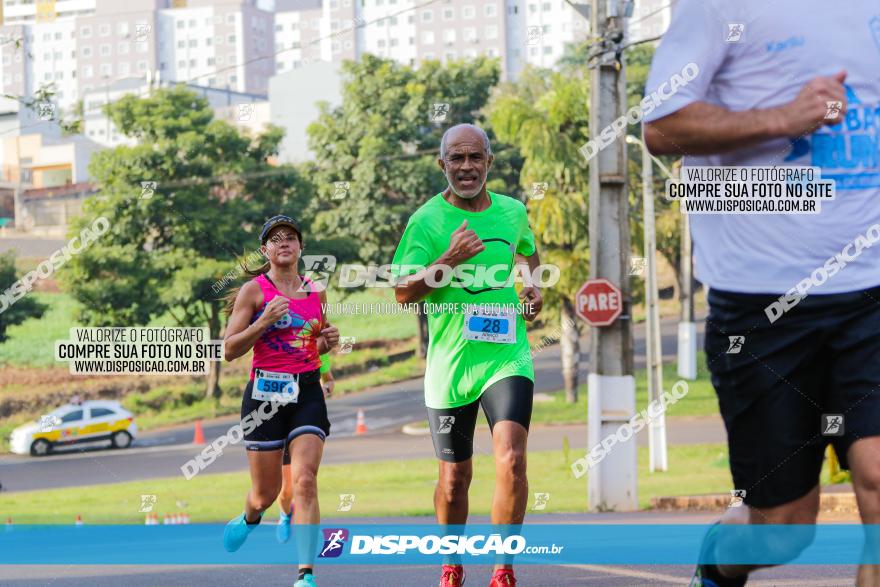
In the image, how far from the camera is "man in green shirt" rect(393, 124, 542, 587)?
6.27m

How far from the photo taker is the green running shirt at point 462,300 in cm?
639

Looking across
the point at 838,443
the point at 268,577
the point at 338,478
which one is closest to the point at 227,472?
the point at 338,478

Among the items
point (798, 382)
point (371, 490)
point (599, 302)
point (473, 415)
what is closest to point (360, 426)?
point (371, 490)

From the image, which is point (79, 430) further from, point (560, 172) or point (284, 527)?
point (284, 527)

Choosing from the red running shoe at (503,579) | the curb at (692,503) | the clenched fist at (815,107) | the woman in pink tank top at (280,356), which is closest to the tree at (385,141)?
the curb at (692,503)

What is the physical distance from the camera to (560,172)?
31.0 metres

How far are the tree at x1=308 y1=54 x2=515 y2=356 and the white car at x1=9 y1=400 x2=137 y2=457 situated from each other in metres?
7.08

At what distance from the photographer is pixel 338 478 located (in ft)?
78.6

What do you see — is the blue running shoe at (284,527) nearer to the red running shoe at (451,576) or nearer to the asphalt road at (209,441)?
the red running shoe at (451,576)

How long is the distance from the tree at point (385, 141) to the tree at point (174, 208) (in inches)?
85.9

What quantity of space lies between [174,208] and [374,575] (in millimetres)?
26450

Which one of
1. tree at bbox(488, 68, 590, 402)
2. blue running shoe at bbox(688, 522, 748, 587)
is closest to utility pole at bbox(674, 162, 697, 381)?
tree at bbox(488, 68, 590, 402)

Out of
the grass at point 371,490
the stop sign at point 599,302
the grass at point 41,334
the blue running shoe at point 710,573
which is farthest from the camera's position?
the grass at point 41,334

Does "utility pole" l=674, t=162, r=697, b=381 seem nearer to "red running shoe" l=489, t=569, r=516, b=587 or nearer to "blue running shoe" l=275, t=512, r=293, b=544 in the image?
"blue running shoe" l=275, t=512, r=293, b=544
